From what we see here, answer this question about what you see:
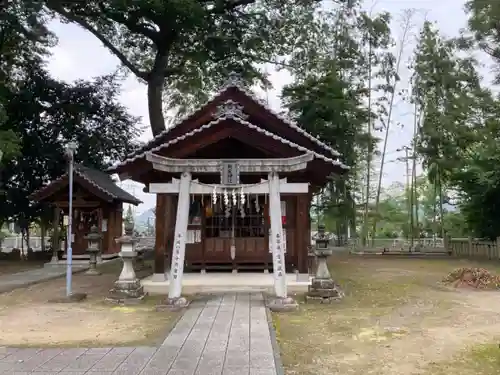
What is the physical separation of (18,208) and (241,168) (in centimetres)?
1446

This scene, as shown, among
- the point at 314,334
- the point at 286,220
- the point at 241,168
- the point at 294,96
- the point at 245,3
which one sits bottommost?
the point at 314,334

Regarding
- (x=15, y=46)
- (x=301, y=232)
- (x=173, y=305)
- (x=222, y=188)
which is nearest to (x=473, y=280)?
(x=301, y=232)

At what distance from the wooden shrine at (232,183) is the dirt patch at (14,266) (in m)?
6.87

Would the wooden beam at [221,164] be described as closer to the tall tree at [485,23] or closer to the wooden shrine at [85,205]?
the wooden shrine at [85,205]

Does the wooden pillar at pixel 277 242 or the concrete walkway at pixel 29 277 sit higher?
the wooden pillar at pixel 277 242

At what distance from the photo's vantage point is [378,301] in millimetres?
9508

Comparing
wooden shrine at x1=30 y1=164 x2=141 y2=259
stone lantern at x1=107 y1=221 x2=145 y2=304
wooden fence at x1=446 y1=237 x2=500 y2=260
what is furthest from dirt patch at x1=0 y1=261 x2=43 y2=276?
wooden fence at x1=446 y1=237 x2=500 y2=260

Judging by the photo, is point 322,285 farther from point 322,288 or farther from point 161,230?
point 161,230

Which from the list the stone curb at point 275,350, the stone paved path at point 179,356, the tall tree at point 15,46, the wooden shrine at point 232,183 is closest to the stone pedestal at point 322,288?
the wooden shrine at point 232,183

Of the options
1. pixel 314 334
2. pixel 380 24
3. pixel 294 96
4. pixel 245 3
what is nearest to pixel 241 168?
pixel 314 334

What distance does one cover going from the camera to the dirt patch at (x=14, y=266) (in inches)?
618

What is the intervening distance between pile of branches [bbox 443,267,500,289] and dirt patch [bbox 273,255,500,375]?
83cm

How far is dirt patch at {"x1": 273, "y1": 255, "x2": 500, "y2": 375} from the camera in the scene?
17.5 feet

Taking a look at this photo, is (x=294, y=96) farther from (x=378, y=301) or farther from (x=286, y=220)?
(x=378, y=301)
